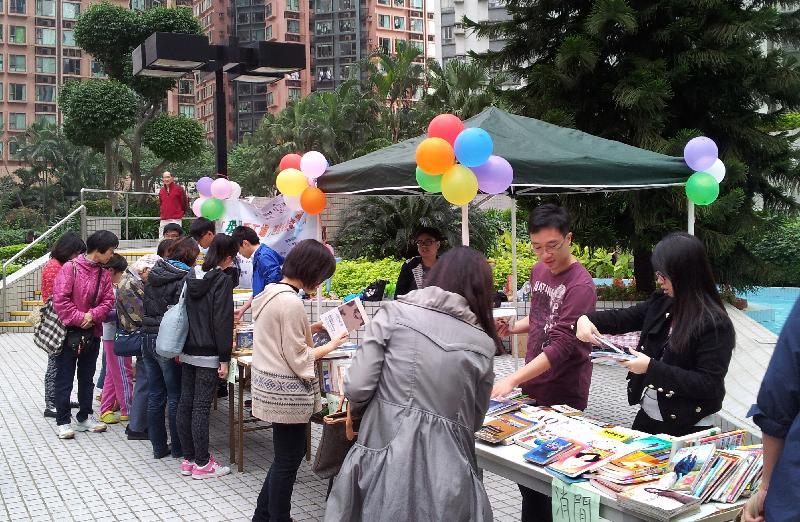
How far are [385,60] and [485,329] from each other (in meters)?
31.2

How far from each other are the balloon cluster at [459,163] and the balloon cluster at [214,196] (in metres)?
3.67

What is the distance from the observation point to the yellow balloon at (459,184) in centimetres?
498

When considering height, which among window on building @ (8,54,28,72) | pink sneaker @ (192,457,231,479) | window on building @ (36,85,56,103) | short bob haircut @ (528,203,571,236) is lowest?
pink sneaker @ (192,457,231,479)

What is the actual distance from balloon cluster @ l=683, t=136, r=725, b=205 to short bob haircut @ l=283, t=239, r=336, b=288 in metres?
3.18

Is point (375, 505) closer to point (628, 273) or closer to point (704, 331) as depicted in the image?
point (704, 331)

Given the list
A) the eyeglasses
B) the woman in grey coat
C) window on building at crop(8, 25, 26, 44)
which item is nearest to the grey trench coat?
the woman in grey coat

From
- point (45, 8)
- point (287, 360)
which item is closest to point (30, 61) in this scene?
point (45, 8)

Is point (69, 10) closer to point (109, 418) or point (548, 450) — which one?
point (109, 418)

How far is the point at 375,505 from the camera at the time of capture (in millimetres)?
2543

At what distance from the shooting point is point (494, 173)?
5.04 meters

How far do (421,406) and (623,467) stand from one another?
3.01 feet

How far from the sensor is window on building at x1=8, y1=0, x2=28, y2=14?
6353 centimetres

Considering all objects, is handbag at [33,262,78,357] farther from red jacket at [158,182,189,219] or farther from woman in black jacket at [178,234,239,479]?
red jacket at [158,182,189,219]

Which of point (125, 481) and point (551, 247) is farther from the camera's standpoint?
point (125, 481)
